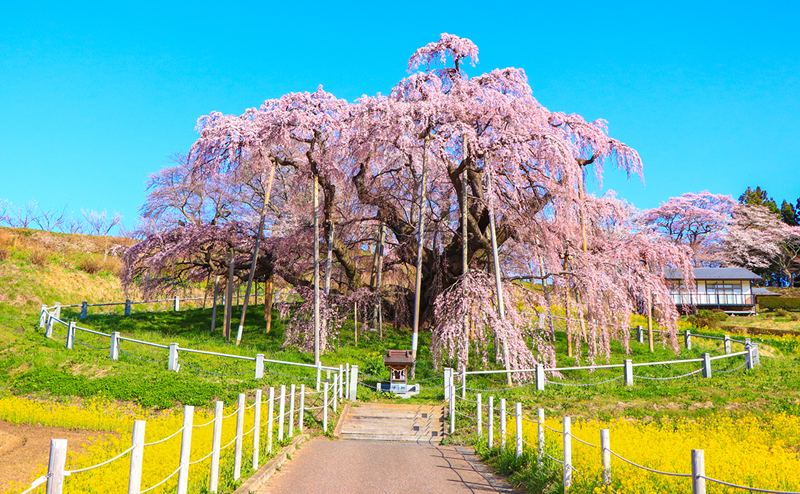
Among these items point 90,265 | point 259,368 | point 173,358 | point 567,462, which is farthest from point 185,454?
point 90,265

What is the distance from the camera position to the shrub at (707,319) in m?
35.1

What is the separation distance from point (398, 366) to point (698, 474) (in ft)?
43.4

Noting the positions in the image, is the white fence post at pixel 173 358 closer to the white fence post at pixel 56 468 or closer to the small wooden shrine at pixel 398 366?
the small wooden shrine at pixel 398 366

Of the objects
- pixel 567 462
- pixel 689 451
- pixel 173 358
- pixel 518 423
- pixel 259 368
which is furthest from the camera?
pixel 173 358

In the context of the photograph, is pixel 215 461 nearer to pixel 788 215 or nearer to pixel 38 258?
pixel 38 258

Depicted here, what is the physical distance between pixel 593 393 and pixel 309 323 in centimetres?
1123

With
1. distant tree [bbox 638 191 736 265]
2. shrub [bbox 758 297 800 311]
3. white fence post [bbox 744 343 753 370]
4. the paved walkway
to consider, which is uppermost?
distant tree [bbox 638 191 736 265]

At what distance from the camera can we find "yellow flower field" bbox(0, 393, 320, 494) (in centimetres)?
688

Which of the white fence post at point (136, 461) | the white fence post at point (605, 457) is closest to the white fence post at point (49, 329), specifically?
the white fence post at point (136, 461)

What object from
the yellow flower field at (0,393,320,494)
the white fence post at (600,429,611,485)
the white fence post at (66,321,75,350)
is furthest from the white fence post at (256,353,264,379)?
the white fence post at (600,429,611,485)

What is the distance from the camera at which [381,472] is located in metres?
9.10

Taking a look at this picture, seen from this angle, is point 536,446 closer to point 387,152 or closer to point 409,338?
point 387,152

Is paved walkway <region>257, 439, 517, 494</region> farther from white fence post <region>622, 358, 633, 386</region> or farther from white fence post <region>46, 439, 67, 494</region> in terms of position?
white fence post <region>622, 358, 633, 386</region>

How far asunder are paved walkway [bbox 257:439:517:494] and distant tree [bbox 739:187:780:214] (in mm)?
60625
